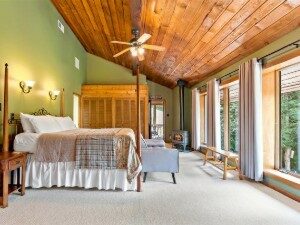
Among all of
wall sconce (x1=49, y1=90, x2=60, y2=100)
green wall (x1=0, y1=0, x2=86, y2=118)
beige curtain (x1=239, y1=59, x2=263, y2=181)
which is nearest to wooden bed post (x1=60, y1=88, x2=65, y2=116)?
green wall (x1=0, y1=0, x2=86, y2=118)

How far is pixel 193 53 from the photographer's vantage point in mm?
6051

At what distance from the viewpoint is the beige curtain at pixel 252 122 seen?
4.54m

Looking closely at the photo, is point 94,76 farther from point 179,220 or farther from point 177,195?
point 179,220

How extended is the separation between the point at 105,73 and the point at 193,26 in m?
6.15

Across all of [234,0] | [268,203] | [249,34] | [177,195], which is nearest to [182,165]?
[177,195]

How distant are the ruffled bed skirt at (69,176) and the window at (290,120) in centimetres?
269

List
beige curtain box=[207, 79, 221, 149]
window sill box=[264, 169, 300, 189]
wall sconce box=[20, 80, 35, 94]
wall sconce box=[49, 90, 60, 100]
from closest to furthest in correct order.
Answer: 1. window sill box=[264, 169, 300, 189]
2. wall sconce box=[20, 80, 35, 94]
3. wall sconce box=[49, 90, 60, 100]
4. beige curtain box=[207, 79, 221, 149]

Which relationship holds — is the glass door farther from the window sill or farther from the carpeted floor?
the window sill

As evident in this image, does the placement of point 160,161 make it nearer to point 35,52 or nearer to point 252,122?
point 252,122

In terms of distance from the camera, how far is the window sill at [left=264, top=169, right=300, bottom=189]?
3.79 meters

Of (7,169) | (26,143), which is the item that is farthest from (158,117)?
(7,169)

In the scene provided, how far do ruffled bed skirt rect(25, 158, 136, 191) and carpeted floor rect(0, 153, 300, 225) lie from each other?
12 centimetres

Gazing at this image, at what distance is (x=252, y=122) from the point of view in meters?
4.62

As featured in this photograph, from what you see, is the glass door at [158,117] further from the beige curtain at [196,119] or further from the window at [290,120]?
the window at [290,120]
